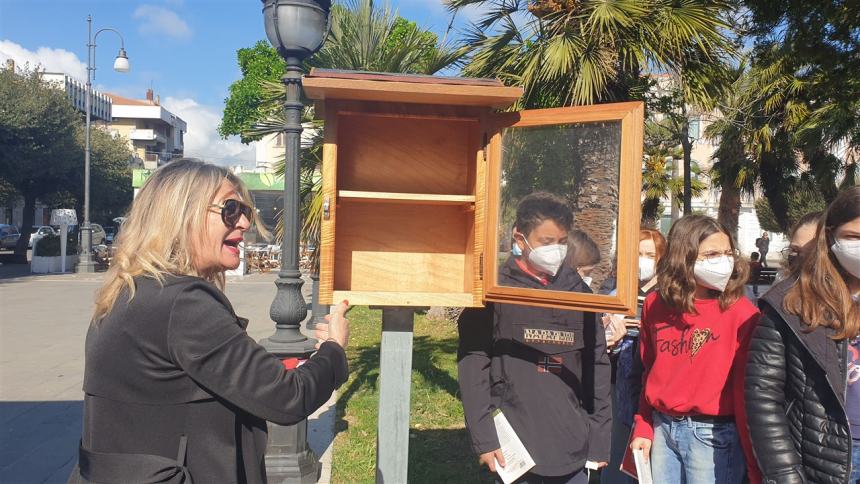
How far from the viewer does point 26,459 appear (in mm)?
5109

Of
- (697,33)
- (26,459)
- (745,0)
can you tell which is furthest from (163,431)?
(745,0)

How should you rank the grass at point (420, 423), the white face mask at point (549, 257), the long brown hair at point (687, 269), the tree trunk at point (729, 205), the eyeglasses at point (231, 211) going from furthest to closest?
the tree trunk at point (729, 205) < the grass at point (420, 423) < the long brown hair at point (687, 269) < the white face mask at point (549, 257) < the eyeglasses at point (231, 211)

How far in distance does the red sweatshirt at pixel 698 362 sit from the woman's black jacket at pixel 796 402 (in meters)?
0.22

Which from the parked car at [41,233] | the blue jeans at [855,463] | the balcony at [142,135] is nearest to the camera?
the blue jeans at [855,463]

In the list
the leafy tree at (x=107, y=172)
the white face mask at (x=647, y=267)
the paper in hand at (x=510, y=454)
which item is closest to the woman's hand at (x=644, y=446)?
the paper in hand at (x=510, y=454)

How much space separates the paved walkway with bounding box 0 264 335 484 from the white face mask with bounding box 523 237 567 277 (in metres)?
3.10

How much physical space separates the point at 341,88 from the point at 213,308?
1.03 meters

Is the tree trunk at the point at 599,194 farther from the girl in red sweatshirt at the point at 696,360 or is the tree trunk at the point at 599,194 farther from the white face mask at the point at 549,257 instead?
the girl in red sweatshirt at the point at 696,360

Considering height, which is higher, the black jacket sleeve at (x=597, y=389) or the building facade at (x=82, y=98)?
the building facade at (x=82, y=98)

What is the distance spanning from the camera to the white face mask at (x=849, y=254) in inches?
90.3

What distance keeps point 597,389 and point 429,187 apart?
118 cm

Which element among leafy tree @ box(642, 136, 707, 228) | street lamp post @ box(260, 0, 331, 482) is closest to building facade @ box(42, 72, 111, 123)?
leafy tree @ box(642, 136, 707, 228)

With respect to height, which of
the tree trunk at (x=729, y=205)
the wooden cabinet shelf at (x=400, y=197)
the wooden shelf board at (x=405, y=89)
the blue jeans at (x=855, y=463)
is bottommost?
the blue jeans at (x=855, y=463)

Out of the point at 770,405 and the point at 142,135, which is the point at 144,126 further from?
the point at 770,405
